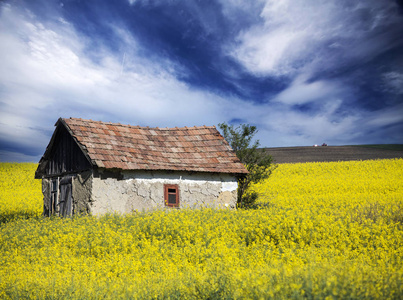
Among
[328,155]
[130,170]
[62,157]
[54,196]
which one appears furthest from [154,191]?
[328,155]

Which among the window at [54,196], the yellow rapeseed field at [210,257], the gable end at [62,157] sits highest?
the gable end at [62,157]

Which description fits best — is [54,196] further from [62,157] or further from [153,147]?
[153,147]

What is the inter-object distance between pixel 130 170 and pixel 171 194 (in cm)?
202

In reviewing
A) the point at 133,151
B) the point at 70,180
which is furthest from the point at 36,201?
the point at 133,151

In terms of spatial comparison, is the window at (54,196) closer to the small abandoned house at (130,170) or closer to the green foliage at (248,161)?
the small abandoned house at (130,170)

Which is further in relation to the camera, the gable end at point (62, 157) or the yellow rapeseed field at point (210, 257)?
the gable end at point (62, 157)

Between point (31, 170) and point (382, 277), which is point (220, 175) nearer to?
point (382, 277)

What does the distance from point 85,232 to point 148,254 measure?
2521 millimetres

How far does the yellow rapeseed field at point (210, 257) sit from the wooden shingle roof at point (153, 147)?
9.24ft

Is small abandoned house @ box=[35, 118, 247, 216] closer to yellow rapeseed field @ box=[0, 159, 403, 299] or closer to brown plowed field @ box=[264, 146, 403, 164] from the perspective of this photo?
yellow rapeseed field @ box=[0, 159, 403, 299]

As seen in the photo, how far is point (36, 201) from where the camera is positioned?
19.5 metres

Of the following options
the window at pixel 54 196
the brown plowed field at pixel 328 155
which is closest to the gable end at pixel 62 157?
the window at pixel 54 196

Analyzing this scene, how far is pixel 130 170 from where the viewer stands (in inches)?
482

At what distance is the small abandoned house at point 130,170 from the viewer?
1181cm
